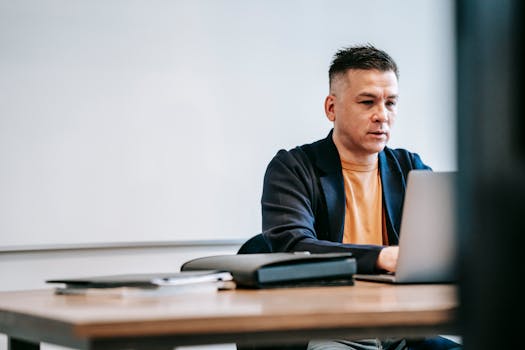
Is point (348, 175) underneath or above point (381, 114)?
underneath

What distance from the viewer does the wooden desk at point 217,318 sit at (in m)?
0.84

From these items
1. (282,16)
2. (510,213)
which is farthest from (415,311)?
(282,16)

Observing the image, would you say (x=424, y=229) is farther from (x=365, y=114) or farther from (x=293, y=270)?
(x=365, y=114)

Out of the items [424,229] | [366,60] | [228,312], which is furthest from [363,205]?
[228,312]

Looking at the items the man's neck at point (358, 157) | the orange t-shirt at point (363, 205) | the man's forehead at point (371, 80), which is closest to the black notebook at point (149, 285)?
the orange t-shirt at point (363, 205)

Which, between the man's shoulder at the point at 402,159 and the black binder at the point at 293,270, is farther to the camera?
the man's shoulder at the point at 402,159

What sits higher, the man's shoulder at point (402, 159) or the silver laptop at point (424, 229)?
the man's shoulder at point (402, 159)

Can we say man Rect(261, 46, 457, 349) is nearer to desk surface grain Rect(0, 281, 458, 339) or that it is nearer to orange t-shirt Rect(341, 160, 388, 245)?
orange t-shirt Rect(341, 160, 388, 245)

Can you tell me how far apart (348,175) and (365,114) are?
19 centimetres

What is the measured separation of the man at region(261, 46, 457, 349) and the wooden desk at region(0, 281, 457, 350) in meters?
0.73

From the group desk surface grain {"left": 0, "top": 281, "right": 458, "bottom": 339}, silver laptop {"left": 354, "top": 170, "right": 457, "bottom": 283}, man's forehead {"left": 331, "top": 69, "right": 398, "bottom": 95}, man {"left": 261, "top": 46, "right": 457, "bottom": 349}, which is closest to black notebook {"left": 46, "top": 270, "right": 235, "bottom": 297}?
desk surface grain {"left": 0, "top": 281, "right": 458, "bottom": 339}

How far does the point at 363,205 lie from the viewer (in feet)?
7.31

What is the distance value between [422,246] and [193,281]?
0.44m

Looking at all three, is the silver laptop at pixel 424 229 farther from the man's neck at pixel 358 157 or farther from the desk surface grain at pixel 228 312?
the man's neck at pixel 358 157
